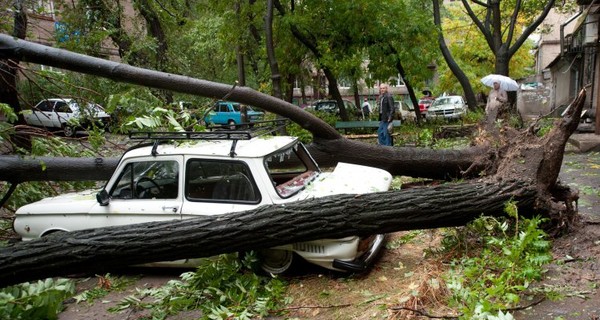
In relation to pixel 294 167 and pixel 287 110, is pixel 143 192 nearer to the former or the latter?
pixel 294 167

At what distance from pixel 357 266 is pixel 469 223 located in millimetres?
1281

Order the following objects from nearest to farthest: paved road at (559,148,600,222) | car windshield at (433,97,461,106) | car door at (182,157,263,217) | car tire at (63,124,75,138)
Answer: car door at (182,157,263,217) → paved road at (559,148,600,222) → car tire at (63,124,75,138) → car windshield at (433,97,461,106)

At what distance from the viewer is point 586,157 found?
10.6 metres

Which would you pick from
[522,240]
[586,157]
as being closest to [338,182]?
[522,240]

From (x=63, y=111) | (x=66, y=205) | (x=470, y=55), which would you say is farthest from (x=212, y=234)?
(x=470, y=55)

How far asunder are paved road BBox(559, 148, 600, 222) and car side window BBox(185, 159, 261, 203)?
3.96m

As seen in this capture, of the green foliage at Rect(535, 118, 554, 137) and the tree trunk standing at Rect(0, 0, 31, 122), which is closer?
the green foliage at Rect(535, 118, 554, 137)

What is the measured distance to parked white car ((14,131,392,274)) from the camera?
4801 millimetres

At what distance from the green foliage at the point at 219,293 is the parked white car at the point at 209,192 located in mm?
360

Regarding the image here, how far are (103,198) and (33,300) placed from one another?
1.33 meters

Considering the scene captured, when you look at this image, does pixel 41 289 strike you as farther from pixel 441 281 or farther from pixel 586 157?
pixel 586 157

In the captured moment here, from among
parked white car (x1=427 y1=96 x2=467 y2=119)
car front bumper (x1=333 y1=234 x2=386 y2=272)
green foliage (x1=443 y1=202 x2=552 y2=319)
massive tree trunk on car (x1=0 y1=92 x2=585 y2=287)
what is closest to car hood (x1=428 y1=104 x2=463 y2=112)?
parked white car (x1=427 y1=96 x2=467 y2=119)

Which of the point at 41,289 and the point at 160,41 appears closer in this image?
the point at 41,289

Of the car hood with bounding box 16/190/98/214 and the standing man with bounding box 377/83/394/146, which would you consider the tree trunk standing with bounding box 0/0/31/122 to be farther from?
the standing man with bounding box 377/83/394/146
